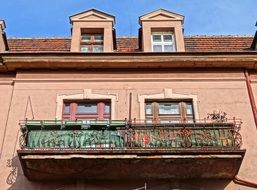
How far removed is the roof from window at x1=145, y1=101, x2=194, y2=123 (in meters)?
2.86

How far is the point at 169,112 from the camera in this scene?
13.1 m

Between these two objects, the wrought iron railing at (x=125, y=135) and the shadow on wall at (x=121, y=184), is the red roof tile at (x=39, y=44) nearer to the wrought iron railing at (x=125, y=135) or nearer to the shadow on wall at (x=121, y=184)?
the wrought iron railing at (x=125, y=135)

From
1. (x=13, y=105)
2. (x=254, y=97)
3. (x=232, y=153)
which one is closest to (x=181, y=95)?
(x=254, y=97)

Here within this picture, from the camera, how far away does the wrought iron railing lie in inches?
446

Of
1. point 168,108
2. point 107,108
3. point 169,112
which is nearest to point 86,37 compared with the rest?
point 107,108

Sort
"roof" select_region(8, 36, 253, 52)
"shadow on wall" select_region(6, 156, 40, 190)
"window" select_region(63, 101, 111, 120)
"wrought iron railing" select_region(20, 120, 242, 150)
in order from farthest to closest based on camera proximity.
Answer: "roof" select_region(8, 36, 253, 52)
"window" select_region(63, 101, 111, 120)
"shadow on wall" select_region(6, 156, 40, 190)
"wrought iron railing" select_region(20, 120, 242, 150)

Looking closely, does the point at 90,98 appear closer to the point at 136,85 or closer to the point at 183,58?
the point at 136,85

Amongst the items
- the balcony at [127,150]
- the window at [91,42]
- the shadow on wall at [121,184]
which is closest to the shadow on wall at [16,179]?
the shadow on wall at [121,184]

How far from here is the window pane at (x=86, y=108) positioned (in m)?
13.2

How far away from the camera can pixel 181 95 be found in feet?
44.3

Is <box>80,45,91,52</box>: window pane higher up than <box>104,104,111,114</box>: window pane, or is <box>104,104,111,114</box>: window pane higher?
<box>80,45,91,52</box>: window pane

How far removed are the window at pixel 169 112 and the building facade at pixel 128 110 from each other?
0.03 metres

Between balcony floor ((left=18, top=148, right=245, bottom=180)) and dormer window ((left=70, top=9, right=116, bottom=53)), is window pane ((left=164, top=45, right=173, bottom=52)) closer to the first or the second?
dormer window ((left=70, top=9, right=116, bottom=53))

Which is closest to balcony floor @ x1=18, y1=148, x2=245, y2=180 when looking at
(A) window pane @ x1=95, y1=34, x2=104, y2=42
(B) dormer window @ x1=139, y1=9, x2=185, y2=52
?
(B) dormer window @ x1=139, y1=9, x2=185, y2=52
